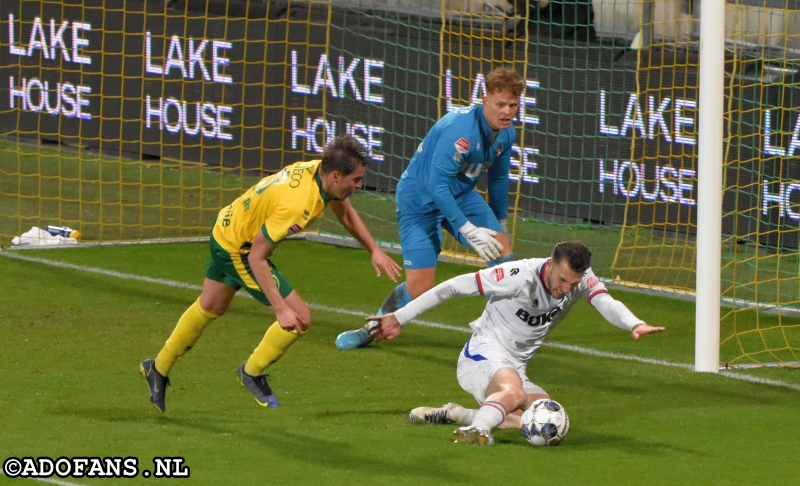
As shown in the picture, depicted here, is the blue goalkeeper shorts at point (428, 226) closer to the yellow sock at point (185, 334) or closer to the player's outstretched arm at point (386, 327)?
the yellow sock at point (185, 334)

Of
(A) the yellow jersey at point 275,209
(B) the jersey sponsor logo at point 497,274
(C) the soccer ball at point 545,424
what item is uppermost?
(A) the yellow jersey at point 275,209

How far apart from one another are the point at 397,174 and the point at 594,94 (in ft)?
7.02

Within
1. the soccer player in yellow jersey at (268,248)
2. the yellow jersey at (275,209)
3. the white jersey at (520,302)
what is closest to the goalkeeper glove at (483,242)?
the soccer player in yellow jersey at (268,248)

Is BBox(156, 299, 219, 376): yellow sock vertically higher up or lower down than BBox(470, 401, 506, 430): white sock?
higher up

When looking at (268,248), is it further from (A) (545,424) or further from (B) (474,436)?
(A) (545,424)

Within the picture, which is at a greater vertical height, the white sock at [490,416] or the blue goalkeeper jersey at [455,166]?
the blue goalkeeper jersey at [455,166]

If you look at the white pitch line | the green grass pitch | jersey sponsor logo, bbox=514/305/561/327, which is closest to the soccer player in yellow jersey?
the green grass pitch

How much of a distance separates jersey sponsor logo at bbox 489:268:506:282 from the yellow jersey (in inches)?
34.8

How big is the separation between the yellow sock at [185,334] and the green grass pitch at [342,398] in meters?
0.27

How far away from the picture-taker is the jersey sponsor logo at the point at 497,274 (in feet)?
22.2

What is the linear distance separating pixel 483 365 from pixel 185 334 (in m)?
1.52

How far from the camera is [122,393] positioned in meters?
7.62

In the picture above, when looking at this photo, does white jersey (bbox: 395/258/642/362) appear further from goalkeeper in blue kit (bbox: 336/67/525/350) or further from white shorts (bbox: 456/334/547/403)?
goalkeeper in blue kit (bbox: 336/67/525/350)

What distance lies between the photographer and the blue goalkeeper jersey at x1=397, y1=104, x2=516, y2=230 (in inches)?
320
